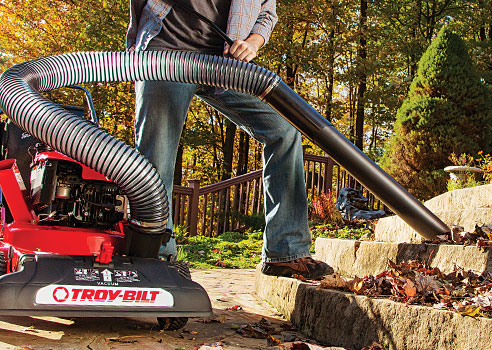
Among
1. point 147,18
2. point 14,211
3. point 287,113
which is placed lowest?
point 14,211

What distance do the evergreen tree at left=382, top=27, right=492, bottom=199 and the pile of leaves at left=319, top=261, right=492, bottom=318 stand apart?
24.9 feet

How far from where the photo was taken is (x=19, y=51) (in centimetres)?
1423

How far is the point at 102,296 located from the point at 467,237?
2029 millimetres

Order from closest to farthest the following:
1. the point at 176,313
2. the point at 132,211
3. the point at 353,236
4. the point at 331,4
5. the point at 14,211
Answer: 1. the point at 176,313
2. the point at 132,211
3. the point at 14,211
4. the point at 353,236
5. the point at 331,4

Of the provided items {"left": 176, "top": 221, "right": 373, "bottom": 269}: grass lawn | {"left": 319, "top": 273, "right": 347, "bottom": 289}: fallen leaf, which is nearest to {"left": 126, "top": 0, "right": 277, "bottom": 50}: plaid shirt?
{"left": 319, "top": 273, "right": 347, "bottom": 289}: fallen leaf

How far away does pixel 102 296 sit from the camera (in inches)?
78.4

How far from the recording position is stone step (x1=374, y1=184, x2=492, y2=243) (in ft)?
11.4

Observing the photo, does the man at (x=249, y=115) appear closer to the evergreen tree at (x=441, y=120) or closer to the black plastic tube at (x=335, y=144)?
the black plastic tube at (x=335, y=144)

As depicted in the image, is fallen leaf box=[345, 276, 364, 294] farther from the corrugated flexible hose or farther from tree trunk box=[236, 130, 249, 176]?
tree trunk box=[236, 130, 249, 176]

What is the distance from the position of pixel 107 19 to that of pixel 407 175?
804 centimetres

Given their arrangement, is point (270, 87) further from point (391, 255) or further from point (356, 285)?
point (391, 255)

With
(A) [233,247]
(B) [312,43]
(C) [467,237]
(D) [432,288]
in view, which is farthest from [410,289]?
(B) [312,43]

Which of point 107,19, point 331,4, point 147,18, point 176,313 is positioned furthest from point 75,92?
point 176,313

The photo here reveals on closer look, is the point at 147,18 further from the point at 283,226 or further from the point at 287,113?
the point at 283,226
